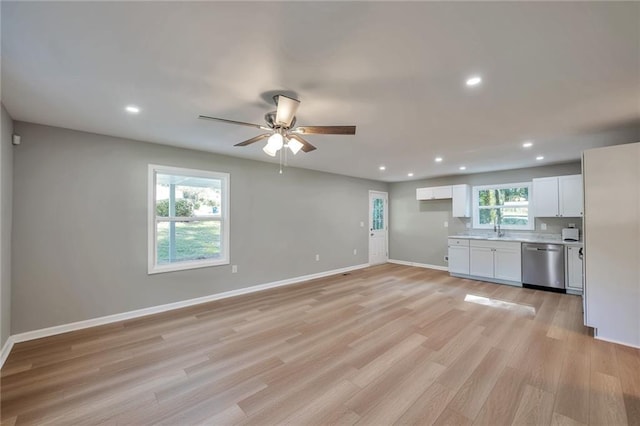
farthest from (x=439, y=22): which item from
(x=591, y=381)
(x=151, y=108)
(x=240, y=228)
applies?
(x=240, y=228)

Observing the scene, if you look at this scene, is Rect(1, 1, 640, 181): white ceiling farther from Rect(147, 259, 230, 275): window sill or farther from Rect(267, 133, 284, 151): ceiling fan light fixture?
Rect(147, 259, 230, 275): window sill

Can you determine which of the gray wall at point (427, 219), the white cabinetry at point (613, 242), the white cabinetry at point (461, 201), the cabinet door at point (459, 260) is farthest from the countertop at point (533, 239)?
the white cabinetry at point (613, 242)

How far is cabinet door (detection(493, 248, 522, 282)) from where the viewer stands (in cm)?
509

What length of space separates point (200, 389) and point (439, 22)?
3.05m

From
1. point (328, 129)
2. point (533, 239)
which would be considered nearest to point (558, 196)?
point (533, 239)

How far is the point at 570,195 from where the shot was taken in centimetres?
480

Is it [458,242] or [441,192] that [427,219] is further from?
[458,242]

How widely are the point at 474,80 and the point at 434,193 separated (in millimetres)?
4935

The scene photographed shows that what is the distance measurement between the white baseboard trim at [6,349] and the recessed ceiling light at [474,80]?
4824 mm

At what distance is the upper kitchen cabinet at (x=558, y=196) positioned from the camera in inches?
186

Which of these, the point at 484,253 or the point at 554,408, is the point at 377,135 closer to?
the point at 554,408

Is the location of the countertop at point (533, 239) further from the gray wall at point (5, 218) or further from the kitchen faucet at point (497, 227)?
the gray wall at point (5, 218)

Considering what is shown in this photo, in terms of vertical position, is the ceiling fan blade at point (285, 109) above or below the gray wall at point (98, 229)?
above

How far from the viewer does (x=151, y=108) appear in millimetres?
2607
